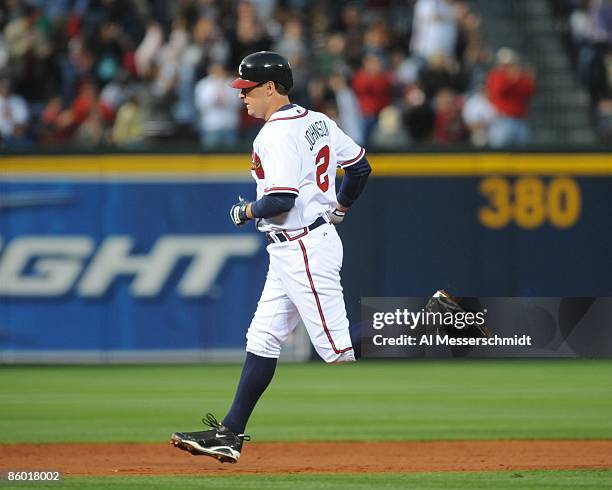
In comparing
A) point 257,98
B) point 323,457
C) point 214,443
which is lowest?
point 323,457

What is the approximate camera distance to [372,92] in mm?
16312

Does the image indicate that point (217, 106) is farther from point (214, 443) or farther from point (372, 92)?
point (214, 443)

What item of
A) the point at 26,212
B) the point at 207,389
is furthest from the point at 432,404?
the point at 26,212

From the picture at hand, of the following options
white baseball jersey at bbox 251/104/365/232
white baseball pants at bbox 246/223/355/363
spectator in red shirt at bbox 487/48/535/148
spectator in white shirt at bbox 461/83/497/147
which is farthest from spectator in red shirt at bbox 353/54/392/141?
white baseball pants at bbox 246/223/355/363

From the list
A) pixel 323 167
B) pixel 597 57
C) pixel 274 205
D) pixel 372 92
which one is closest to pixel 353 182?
pixel 323 167

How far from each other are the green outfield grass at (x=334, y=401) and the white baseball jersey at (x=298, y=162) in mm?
2511

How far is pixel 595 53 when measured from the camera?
1775 cm

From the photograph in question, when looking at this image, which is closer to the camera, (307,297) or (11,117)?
(307,297)

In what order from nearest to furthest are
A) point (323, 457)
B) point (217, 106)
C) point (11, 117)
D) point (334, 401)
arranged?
point (323, 457) < point (334, 401) < point (217, 106) < point (11, 117)

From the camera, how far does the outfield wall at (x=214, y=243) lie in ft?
46.4

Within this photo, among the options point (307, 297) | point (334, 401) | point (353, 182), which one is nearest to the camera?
point (307, 297)
